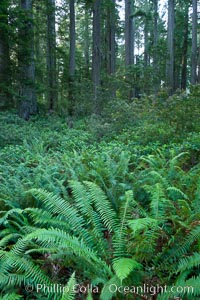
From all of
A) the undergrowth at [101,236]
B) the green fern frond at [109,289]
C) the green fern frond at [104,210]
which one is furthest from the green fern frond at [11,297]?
the green fern frond at [104,210]

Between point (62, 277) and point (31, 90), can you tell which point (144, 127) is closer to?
point (62, 277)

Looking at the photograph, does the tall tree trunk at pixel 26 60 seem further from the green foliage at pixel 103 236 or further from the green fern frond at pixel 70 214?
the green fern frond at pixel 70 214

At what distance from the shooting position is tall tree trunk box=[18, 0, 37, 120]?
35.8 ft

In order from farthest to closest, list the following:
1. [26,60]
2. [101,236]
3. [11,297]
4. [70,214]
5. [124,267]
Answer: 1. [26,60]
2. [70,214]
3. [101,236]
4. [11,297]
5. [124,267]

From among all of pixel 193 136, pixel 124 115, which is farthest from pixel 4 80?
pixel 193 136

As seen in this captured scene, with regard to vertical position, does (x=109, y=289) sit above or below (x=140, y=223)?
below

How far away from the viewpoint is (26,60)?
445 inches

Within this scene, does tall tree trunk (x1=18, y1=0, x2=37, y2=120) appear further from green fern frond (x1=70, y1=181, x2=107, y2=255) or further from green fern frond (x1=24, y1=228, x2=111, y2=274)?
green fern frond (x1=24, y1=228, x2=111, y2=274)

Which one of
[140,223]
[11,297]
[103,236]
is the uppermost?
[140,223]

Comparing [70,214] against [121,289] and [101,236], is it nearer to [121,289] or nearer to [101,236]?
[101,236]

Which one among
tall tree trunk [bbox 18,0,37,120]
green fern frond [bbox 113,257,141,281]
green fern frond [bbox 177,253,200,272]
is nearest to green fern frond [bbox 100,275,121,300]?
green fern frond [bbox 113,257,141,281]

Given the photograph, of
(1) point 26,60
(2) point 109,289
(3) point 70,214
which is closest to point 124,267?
(2) point 109,289

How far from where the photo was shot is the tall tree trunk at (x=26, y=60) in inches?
429

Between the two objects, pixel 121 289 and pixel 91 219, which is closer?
pixel 121 289
